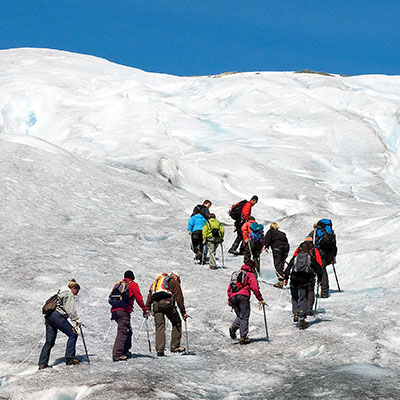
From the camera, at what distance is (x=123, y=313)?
12.4m

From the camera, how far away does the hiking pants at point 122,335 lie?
12117mm

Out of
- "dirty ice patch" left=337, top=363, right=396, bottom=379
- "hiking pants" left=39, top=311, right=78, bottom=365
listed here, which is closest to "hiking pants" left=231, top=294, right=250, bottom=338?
"dirty ice patch" left=337, top=363, right=396, bottom=379

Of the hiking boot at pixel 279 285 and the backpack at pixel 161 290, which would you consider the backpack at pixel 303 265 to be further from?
the hiking boot at pixel 279 285

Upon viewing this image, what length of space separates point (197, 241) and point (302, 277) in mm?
6915

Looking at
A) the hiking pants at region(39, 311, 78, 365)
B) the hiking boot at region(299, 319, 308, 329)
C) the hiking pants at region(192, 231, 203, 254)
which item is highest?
the hiking pants at region(192, 231, 203, 254)

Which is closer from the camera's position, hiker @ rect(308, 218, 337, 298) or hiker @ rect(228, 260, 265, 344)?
hiker @ rect(228, 260, 265, 344)

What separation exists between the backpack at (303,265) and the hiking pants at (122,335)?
4.22 metres

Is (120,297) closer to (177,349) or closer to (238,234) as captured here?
(177,349)

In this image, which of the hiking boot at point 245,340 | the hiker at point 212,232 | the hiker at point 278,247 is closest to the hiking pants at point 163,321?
the hiking boot at point 245,340

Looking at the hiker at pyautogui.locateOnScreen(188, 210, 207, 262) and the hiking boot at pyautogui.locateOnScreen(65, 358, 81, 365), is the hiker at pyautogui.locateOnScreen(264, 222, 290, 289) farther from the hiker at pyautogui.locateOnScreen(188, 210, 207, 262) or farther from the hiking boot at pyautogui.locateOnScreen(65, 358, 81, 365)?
the hiking boot at pyautogui.locateOnScreen(65, 358, 81, 365)

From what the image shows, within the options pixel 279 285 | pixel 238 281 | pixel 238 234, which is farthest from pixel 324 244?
pixel 238 281

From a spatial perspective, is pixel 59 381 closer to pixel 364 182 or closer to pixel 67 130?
pixel 364 182

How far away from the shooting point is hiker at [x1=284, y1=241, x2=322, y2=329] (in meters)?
14.4

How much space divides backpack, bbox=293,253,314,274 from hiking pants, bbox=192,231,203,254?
6.57 m
